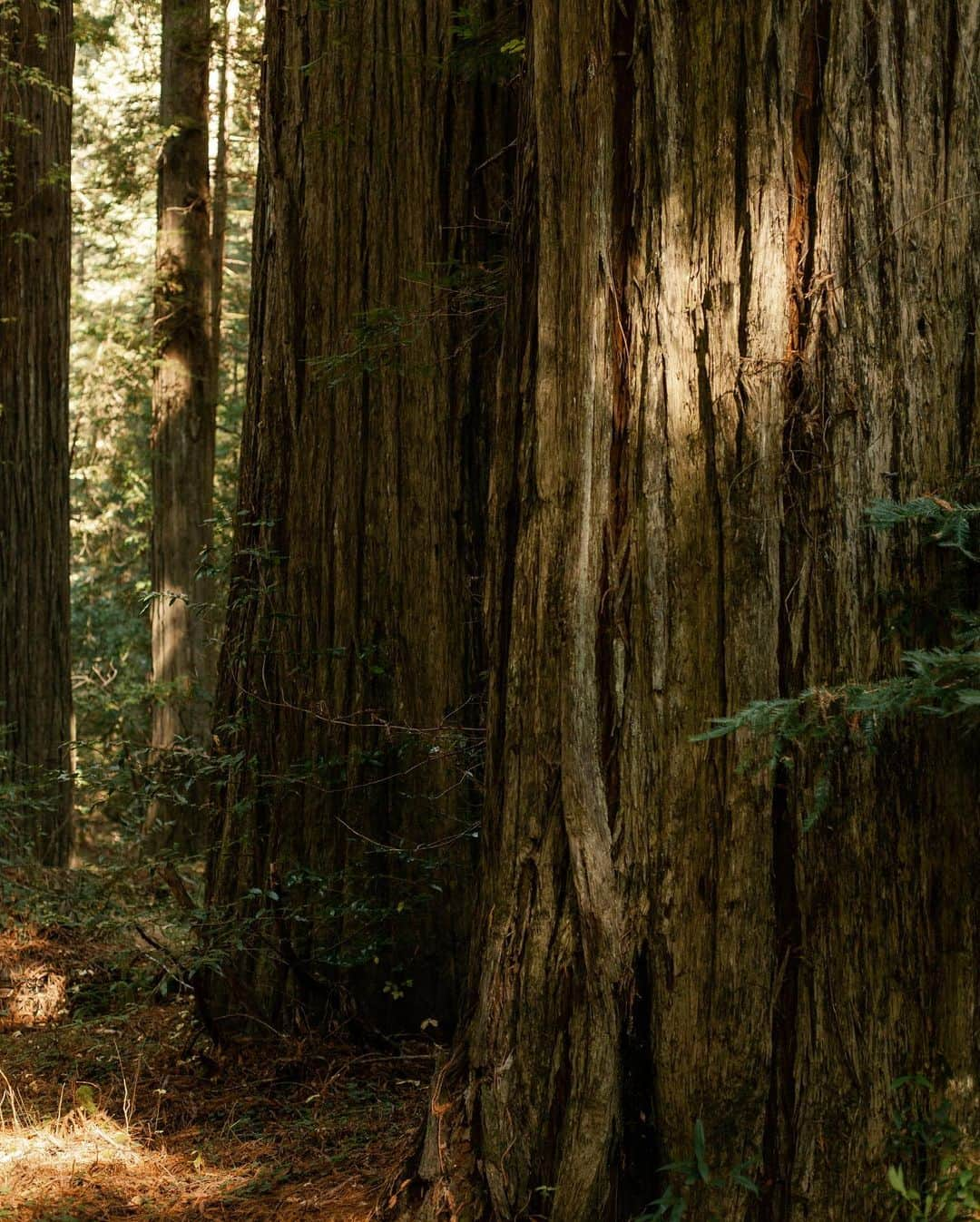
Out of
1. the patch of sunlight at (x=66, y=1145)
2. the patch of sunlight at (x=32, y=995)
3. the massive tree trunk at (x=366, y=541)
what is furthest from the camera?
the patch of sunlight at (x=32, y=995)

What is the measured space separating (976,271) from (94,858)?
12.5 metres

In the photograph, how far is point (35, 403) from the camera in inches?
393

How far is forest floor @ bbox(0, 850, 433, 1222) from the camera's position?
3.94 meters

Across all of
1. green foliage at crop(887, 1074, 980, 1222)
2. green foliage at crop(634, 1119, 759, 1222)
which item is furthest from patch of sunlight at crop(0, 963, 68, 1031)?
green foliage at crop(887, 1074, 980, 1222)

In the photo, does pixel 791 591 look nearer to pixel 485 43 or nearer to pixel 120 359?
pixel 485 43

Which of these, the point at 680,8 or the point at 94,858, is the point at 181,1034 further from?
the point at 94,858

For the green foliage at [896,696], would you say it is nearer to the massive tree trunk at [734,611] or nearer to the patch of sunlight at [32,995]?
the massive tree trunk at [734,611]

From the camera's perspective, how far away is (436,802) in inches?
209

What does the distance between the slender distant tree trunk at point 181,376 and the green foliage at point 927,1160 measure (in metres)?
10.1

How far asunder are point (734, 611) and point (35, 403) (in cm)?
836

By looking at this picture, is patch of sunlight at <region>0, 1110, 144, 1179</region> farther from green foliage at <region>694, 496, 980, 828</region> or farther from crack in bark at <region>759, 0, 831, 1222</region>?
green foliage at <region>694, 496, 980, 828</region>

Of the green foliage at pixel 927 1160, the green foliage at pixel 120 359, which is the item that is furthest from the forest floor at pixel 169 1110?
the green foliage at pixel 120 359

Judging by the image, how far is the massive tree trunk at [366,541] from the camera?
532cm

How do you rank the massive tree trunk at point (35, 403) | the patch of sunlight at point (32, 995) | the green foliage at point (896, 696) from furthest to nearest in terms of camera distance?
1. the massive tree trunk at point (35, 403)
2. the patch of sunlight at point (32, 995)
3. the green foliage at point (896, 696)
